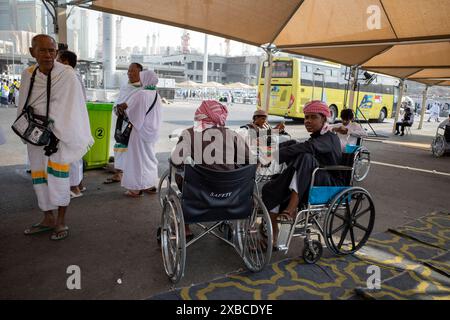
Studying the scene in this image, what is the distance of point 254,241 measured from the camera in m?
3.02

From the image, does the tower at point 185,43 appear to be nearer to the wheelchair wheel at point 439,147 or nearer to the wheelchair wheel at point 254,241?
the wheelchair wheel at point 439,147

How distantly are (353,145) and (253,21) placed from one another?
287 cm

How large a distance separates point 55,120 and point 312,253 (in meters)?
2.62

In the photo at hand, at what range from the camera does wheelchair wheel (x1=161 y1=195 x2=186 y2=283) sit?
2480 millimetres

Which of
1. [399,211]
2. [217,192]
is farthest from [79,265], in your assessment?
[399,211]

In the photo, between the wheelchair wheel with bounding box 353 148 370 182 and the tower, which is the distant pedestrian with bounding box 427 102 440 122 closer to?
the wheelchair wheel with bounding box 353 148 370 182

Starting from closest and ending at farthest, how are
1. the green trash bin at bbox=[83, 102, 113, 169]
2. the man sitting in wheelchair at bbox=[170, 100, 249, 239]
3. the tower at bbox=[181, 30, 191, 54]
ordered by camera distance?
the man sitting in wheelchair at bbox=[170, 100, 249, 239] → the green trash bin at bbox=[83, 102, 113, 169] → the tower at bbox=[181, 30, 191, 54]

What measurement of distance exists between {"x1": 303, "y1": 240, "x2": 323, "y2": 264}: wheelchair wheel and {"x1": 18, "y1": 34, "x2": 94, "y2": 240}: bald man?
89.6 inches

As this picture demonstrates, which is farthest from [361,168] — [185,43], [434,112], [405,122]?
[185,43]

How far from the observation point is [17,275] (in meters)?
2.61

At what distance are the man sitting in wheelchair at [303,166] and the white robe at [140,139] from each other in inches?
79.4

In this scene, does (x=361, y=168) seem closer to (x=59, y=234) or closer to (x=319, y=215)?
(x=319, y=215)

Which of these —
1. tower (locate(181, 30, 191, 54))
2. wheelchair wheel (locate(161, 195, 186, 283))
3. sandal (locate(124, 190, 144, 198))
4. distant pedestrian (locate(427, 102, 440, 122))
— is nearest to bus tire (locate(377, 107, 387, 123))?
distant pedestrian (locate(427, 102, 440, 122))

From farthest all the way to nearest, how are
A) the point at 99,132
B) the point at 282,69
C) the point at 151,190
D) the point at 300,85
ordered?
the point at 282,69 → the point at 300,85 → the point at 99,132 → the point at 151,190
